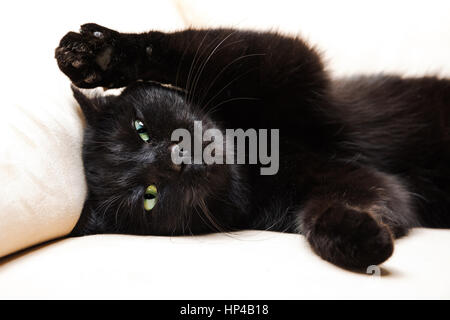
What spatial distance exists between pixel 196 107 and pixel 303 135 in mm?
348

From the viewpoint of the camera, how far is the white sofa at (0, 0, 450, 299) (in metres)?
0.79

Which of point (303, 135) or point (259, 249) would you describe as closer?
point (259, 249)

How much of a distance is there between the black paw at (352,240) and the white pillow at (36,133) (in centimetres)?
64

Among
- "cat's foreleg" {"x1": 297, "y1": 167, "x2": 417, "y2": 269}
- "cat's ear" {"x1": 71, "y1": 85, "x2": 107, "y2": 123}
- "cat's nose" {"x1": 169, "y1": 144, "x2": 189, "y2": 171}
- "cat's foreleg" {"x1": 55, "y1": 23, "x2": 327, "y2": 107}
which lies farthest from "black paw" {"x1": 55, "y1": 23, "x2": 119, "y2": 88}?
"cat's foreleg" {"x1": 297, "y1": 167, "x2": 417, "y2": 269}

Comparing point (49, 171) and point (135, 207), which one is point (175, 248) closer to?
point (135, 207)

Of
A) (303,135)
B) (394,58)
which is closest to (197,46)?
(303,135)

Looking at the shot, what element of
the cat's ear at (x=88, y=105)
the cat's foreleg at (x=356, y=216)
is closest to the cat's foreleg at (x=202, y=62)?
the cat's ear at (x=88, y=105)

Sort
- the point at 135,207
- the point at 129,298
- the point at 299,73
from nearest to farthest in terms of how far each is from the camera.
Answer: the point at 129,298
the point at 135,207
the point at 299,73

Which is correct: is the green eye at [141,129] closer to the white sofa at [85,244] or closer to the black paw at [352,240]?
the white sofa at [85,244]

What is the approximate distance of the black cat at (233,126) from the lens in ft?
3.74

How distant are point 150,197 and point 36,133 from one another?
13.4 inches

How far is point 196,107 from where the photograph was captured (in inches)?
48.8

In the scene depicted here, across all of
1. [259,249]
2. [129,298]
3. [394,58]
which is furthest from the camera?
[394,58]

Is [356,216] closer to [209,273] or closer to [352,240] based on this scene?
[352,240]
